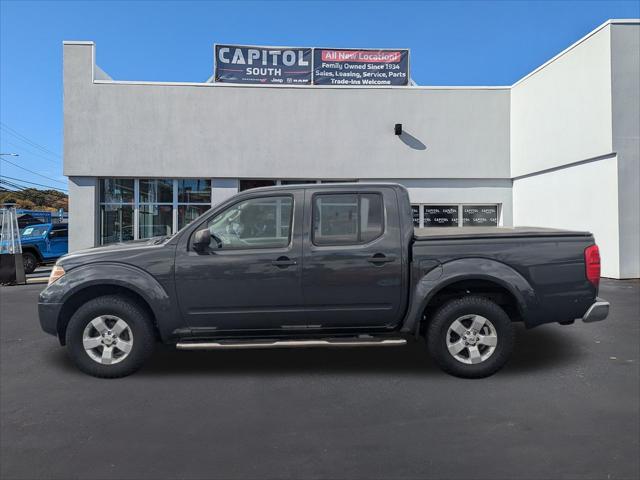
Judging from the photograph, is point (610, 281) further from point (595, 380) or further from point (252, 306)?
point (252, 306)

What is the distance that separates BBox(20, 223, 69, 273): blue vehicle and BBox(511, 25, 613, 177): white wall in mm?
16112

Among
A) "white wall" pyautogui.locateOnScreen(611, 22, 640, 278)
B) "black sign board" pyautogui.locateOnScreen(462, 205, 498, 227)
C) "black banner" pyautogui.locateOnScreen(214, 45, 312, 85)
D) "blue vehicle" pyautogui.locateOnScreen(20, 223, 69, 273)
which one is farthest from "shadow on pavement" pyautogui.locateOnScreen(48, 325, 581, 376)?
"black banner" pyautogui.locateOnScreen(214, 45, 312, 85)

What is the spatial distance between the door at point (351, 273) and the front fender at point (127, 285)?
134cm

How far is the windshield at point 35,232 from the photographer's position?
16609 mm

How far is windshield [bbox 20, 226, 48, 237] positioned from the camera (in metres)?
16.6

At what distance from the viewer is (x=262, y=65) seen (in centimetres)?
1636

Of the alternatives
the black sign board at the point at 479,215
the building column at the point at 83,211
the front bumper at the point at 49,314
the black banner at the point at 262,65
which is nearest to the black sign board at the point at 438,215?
the black sign board at the point at 479,215

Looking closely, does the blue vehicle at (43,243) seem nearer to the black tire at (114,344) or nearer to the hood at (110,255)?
the hood at (110,255)

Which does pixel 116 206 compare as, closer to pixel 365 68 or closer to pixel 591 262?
pixel 365 68

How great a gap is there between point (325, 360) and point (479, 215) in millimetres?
12780

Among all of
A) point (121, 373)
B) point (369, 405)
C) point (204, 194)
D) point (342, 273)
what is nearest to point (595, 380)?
point (369, 405)

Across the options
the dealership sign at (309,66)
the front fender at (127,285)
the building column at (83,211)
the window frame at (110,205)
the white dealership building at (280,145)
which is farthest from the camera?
the dealership sign at (309,66)

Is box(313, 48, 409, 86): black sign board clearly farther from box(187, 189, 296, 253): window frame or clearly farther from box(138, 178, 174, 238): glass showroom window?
box(187, 189, 296, 253): window frame

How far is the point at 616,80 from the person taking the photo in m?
11.4
